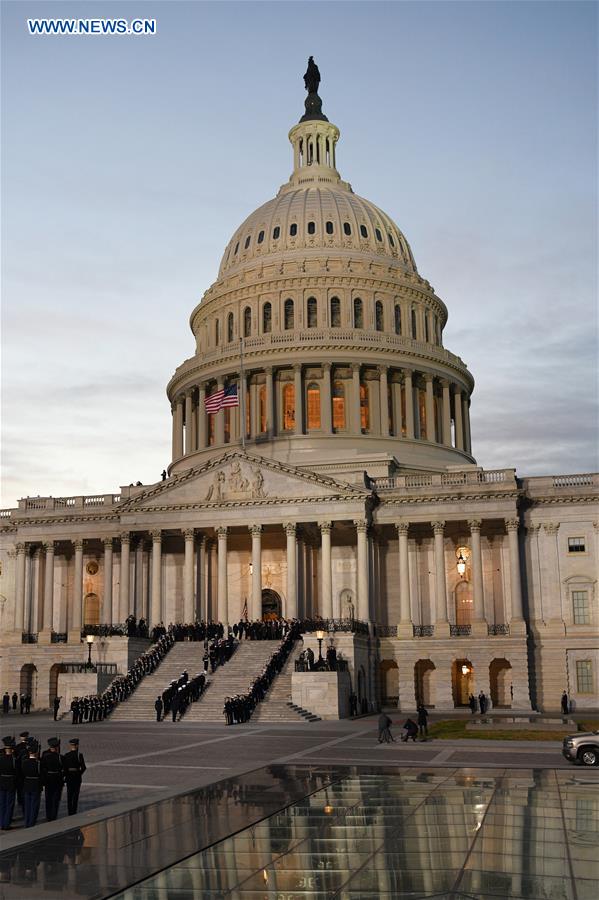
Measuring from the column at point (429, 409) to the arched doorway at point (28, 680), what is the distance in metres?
39.3

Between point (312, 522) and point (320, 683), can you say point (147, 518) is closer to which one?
point (312, 522)

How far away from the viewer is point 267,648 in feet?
205

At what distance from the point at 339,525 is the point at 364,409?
20697mm

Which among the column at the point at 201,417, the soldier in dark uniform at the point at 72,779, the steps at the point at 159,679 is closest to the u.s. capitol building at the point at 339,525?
the column at the point at 201,417

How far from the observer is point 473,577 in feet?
232

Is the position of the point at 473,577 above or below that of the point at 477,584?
above

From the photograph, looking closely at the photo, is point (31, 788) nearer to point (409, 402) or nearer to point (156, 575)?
point (156, 575)

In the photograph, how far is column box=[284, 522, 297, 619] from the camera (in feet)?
232

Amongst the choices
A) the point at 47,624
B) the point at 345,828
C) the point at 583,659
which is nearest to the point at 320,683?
the point at 583,659

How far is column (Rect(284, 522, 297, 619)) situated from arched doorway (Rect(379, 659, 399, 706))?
314 inches

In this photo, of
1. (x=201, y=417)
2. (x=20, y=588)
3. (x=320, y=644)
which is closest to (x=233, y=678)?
(x=320, y=644)

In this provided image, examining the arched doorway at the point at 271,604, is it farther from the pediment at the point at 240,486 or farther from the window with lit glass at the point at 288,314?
the window with lit glass at the point at 288,314

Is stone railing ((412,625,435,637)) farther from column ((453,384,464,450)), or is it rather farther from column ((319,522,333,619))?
column ((453,384,464,450))

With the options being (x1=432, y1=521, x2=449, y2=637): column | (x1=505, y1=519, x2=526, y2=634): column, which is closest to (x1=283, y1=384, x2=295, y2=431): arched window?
(x1=432, y1=521, x2=449, y2=637): column
